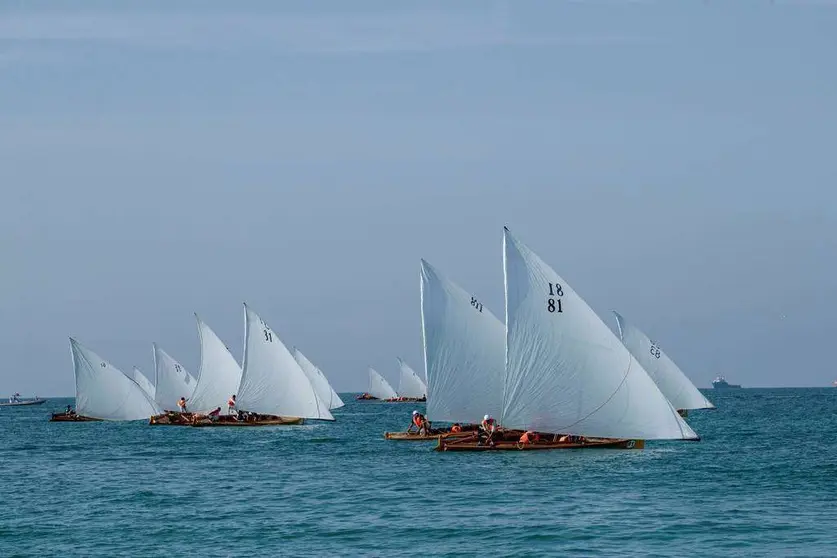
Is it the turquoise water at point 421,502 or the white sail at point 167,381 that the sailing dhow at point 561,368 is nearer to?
the turquoise water at point 421,502

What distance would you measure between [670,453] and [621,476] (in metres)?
14.6

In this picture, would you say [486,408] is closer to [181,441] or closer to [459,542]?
[181,441]

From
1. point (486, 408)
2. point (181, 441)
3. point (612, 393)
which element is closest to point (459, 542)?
point (612, 393)

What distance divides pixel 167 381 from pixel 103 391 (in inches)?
534

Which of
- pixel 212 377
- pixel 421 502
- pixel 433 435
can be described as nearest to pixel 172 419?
pixel 212 377

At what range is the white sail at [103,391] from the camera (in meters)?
124

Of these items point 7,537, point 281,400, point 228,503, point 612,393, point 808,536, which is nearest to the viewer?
point 808,536

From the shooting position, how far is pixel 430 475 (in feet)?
206

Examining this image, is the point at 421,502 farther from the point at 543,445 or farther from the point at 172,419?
the point at 172,419

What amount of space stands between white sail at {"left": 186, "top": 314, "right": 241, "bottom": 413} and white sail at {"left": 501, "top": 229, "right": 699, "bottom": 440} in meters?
58.7

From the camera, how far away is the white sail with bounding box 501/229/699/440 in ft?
219

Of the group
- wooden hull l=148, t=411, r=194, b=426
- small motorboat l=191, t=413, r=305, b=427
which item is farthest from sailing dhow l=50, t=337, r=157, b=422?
small motorboat l=191, t=413, r=305, b=427

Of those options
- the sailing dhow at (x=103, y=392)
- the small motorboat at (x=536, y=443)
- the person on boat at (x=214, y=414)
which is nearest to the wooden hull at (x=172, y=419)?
the person on boat at (x=214, y=414)

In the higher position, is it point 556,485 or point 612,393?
point 612,393
